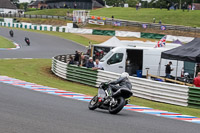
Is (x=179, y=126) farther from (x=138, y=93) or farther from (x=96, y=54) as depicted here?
(x=96, y=54)

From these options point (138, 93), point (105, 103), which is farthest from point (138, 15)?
point (105, 103)

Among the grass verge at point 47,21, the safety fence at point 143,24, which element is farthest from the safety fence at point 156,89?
the grass verge at point 47,21

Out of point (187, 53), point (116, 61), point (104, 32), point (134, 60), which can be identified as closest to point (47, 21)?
point (104, 32)

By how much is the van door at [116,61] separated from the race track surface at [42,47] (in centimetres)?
1278

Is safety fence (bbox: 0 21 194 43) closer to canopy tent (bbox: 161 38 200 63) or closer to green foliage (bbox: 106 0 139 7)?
canopy tent (bbox: 161 38 200 63)

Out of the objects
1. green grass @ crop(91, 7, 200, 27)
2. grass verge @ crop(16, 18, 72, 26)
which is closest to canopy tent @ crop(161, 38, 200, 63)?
Result: green grass @ crop(91, 7, 200, 27)

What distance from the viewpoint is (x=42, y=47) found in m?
43.0

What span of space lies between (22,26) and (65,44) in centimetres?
2174

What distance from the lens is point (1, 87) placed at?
1520cm

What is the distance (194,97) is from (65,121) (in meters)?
8.00

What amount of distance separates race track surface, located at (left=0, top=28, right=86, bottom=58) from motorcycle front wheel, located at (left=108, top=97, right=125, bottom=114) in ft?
72.4

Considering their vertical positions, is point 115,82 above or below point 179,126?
above

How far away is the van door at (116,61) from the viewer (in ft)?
71.6

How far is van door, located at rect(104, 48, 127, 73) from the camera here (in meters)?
21.8
